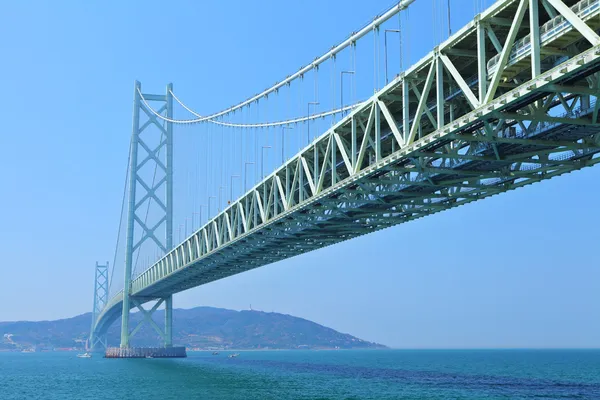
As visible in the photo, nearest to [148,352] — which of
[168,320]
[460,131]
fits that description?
[168,320]

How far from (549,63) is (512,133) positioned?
3318 millimetres

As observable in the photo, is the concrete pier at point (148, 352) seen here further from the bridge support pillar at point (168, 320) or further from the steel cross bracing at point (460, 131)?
the steel cross bracing at point (460, 131)

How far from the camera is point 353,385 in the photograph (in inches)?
1912

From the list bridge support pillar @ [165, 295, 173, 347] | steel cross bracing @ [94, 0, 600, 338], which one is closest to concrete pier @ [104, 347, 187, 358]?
bridge support pillar @ [165, 295, 173, 347]

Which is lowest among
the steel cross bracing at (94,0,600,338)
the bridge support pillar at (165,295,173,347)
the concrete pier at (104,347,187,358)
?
the concrete pier at (104,347,187,358)

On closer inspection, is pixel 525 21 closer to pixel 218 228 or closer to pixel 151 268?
pixel 218 228

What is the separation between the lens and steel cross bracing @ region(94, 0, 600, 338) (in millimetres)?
17141

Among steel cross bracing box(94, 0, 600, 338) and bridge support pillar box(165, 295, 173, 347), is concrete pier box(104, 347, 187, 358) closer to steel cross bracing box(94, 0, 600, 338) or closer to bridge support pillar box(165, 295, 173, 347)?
bridge support pillar box(165, 295, 173, 347)

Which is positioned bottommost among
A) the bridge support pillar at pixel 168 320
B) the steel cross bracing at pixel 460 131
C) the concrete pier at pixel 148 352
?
the concrete pier at pixel 148 352

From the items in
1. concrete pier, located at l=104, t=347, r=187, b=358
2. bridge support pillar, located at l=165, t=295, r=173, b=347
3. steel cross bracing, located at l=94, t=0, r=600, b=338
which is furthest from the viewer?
bridge support pillar, located at l=165, t=295, r=173, b=347

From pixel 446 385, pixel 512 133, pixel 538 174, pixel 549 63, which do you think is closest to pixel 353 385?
pixel 446 385

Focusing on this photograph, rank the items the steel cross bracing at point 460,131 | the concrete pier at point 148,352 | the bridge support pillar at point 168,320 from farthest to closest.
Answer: the bridge support pillar at point 168,320 → the concrete pier at point 148,352 → the steel cross bracing at point 460,131

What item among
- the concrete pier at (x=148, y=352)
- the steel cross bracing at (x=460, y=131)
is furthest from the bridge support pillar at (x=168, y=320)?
the steel cross bracing at (x=460, y=131)

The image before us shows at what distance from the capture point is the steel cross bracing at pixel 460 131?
17.1 m
